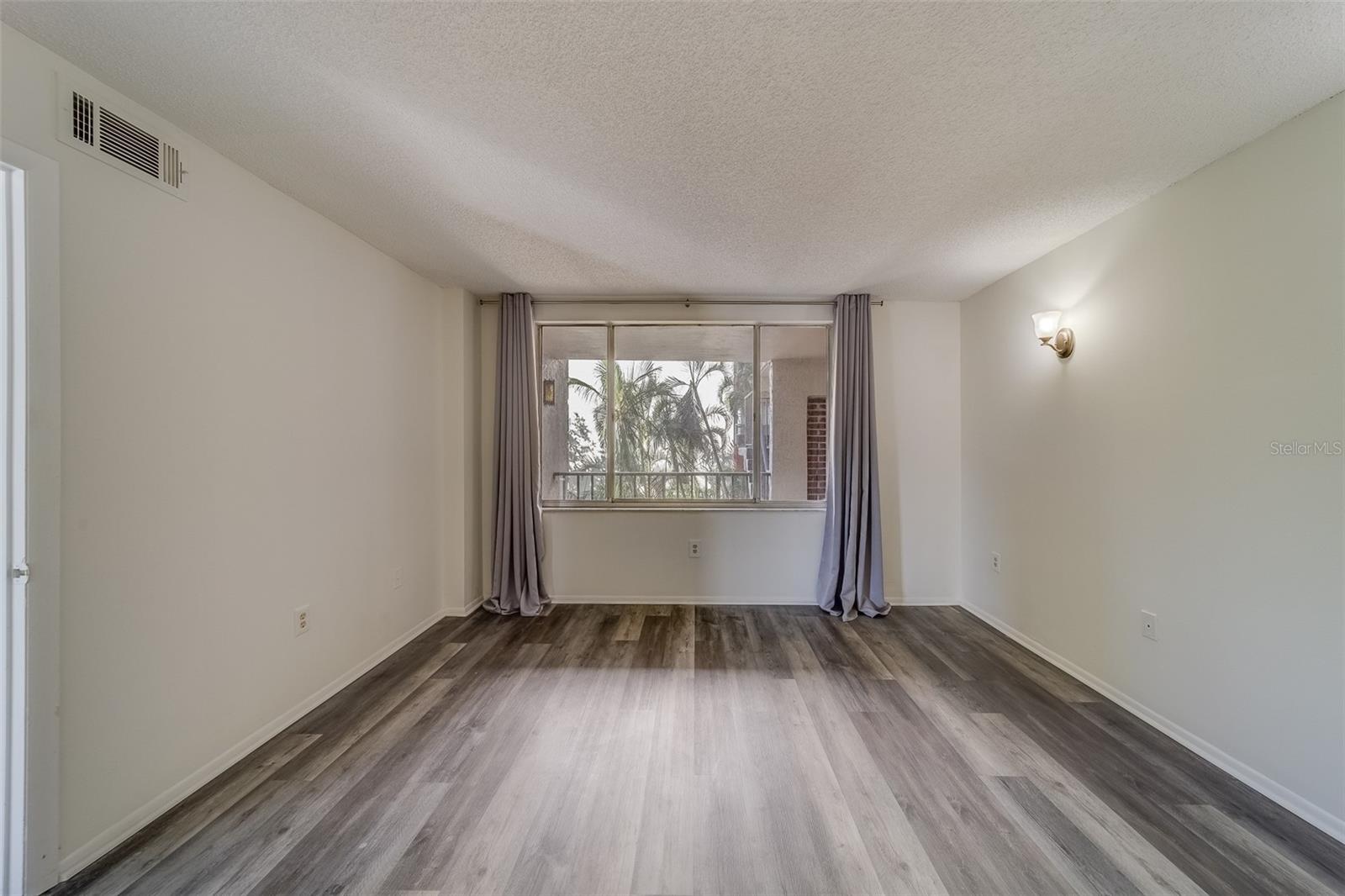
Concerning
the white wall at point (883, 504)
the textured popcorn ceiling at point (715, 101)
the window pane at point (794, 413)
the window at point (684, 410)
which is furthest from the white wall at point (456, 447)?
the window pane at point (794, 413)

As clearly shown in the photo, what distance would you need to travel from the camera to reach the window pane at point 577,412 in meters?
3.72

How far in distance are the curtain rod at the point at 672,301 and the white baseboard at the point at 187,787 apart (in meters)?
2.64

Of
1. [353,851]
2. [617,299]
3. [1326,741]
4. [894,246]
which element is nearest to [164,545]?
[353,851]

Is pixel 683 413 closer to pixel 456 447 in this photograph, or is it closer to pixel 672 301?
pixel 672 301

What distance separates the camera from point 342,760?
180 cm

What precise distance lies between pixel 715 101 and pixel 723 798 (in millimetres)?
2326

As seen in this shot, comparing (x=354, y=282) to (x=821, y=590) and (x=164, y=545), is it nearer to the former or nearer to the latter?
(x=164, y=545)

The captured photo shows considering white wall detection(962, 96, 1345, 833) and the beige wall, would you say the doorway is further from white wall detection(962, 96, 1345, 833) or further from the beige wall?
white wall detection(962, 96, 1345, 833)

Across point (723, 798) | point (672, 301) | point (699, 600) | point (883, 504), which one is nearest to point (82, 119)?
point (672, 301)

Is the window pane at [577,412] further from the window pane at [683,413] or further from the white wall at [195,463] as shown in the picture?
the white wall at [195,463]

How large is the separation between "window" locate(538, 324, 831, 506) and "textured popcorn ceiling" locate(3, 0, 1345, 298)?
137cm

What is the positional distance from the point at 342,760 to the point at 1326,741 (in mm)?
3395

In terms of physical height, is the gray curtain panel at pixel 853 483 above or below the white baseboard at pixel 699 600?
above

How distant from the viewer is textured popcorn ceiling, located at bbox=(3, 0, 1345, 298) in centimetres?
121
